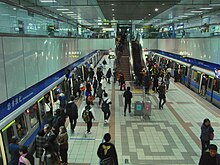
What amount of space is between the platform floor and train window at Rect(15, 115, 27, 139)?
1.61 meters

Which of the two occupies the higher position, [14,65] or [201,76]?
[14,65]

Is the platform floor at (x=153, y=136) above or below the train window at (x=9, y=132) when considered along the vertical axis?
below

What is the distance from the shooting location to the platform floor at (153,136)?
296 inches

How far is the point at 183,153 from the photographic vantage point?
781 centimetres

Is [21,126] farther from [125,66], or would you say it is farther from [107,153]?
[125,66]

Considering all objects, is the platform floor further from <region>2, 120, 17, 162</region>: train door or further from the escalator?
the escalator

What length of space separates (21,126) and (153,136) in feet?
15.8

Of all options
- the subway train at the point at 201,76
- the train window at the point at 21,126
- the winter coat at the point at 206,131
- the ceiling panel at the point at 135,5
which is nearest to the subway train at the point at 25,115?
the train window at the point at 21,126

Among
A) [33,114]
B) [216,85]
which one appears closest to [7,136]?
[33,114]

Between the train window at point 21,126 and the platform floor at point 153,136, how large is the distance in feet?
5.29

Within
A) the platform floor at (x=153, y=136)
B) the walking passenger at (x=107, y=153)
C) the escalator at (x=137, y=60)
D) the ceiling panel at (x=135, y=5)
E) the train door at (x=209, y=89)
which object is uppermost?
the ceiling panel at (x=135, y=5)

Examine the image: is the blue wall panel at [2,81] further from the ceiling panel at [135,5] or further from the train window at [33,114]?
the ceiling panel at [135,5]

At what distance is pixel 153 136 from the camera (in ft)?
30.2

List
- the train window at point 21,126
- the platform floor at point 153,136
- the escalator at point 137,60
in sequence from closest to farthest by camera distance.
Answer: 1. the train window at point 21,126
2. the platform floor at point 153,136
3. the escalator at point 137,60
